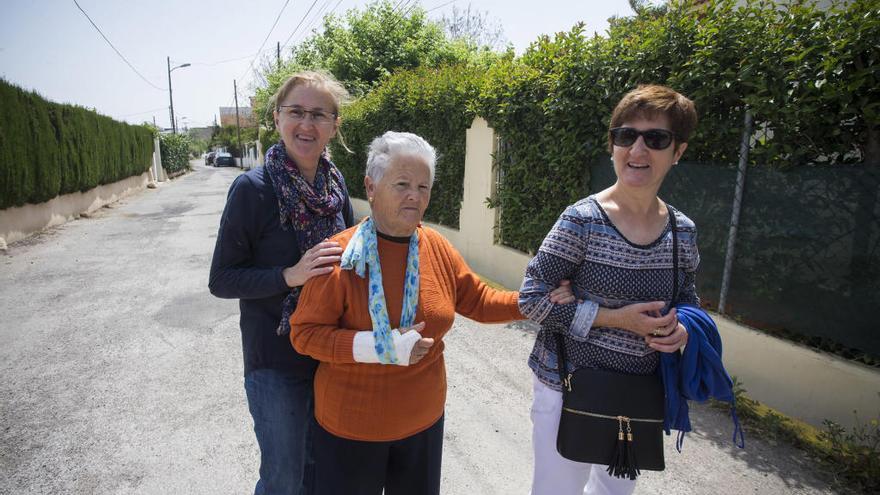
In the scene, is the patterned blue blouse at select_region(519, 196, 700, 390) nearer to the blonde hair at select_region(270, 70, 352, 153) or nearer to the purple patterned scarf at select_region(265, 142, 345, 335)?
the purple patterned scarf at select_region(265, 142, 345, 335)

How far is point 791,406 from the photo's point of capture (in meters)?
3.39

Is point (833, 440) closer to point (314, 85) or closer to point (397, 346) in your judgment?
point (397, 346)

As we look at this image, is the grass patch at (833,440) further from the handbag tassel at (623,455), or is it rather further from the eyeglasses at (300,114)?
the eyeglasses at (300,114)

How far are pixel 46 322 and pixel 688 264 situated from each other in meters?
6.30

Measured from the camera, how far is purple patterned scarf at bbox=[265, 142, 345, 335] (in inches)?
69.9

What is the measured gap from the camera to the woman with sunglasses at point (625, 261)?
170 cm

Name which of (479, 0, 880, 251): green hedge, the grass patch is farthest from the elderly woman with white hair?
(479, 0, 880, 251): green hedge

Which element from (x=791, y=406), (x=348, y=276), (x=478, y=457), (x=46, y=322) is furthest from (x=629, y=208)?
(x=46, y=322)

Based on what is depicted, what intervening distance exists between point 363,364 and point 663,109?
1.36 m

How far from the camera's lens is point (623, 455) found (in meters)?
1.68

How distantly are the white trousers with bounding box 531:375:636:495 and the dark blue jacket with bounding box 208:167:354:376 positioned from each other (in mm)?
901

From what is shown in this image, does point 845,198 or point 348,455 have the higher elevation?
point 845,198

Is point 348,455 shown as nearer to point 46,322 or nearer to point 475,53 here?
point 46,322

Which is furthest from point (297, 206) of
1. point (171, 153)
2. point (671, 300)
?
point (171, 153)
